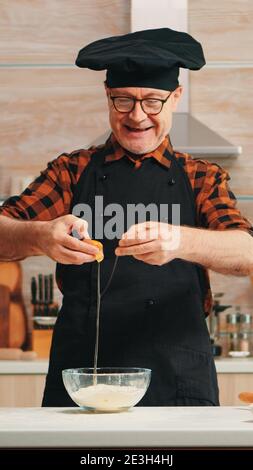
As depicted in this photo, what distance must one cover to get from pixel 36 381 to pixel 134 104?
1.17 metres

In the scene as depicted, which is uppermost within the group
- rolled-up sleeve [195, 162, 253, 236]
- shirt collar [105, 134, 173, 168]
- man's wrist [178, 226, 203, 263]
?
shirt collar [105, 134, 173, 168]

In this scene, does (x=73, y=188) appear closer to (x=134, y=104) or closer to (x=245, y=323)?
(x=134, y=104)

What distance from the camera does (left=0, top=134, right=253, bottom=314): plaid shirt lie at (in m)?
2.34

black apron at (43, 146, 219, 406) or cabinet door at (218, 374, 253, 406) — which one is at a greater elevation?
black apron at (43, 146, 219, 406)

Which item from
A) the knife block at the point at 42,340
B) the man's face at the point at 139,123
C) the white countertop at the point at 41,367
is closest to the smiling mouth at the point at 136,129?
the man's face at the point at 139,123

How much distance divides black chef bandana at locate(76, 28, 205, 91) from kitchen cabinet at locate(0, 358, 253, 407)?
1138mm

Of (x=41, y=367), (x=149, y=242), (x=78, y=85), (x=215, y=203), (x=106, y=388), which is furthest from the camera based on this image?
(x=78, y=85)

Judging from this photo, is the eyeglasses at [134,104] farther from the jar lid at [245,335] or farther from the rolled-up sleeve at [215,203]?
the jar lid at [245,335]

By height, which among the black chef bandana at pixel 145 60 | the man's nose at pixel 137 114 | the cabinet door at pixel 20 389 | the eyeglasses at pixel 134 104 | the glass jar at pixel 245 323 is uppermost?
the black chef bandana at pixel 145 60

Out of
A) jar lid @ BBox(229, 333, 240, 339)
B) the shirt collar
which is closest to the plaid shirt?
the shirt collar

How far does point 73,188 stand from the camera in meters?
2.40

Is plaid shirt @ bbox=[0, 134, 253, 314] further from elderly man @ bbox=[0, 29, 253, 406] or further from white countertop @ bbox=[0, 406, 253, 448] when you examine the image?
white countertop @ bbox=[0, 406, 253, 448]

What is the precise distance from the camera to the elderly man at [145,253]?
2.16m

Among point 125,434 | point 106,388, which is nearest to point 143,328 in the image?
point 106,388
